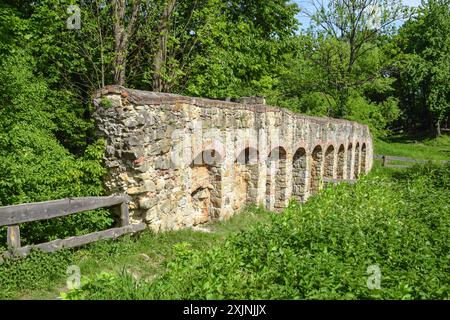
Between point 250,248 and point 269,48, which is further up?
point 269,48

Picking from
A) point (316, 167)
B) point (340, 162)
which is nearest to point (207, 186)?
point (316, 167)

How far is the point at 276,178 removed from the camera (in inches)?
463

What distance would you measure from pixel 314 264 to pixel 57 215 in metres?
3.48

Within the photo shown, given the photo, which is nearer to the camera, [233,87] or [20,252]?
[20,252]

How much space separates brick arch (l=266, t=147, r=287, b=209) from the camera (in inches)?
425

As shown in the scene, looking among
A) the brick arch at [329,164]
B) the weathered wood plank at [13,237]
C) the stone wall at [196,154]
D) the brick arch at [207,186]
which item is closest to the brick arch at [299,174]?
the stone wall at [196,154]

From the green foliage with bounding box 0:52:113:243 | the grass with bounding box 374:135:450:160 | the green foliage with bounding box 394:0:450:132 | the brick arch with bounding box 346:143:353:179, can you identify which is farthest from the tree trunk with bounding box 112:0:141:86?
the green foliage with bounding box 394:0:450:132

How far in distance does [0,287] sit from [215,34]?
1034 cm

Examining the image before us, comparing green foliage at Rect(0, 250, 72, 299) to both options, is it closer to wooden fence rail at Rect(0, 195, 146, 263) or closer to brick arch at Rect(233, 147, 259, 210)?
wooden fence rail at Rect(0, 195, 146, 263)

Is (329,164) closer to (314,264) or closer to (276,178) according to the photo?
(276,178)
